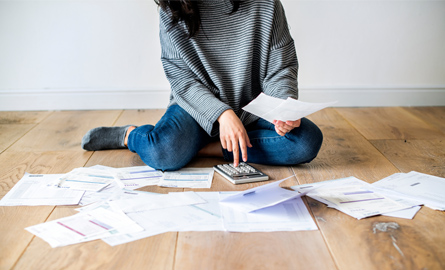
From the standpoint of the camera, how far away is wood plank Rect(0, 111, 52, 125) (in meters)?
2.07

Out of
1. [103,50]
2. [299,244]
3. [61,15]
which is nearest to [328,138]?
[299,244]

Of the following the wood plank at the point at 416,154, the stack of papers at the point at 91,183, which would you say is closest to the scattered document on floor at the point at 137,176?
the stack of papers at the point at 91,183

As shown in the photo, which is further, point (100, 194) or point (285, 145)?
point (285, 145)

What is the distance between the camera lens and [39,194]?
123 centimetres

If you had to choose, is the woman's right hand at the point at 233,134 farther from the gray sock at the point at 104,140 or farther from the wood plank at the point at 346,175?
the gray sock at the point at 104,140

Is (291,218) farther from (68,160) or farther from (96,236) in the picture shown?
(68,160)

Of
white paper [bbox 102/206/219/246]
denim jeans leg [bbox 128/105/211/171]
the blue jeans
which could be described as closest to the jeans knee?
the blue jeans

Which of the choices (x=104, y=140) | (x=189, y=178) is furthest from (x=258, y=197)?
(x=104, y=140)

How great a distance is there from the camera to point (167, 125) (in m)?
1.40

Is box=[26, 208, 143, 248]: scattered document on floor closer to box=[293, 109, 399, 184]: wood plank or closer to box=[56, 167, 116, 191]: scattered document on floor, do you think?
box=[56, 167, 116, 191]: scattered document on floor

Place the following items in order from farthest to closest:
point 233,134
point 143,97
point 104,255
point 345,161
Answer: point 143,97 < point 345,161 < point 233,134 < point 104,255

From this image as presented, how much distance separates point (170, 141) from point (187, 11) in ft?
1.36

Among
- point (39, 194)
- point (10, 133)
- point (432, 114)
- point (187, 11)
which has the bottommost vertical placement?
point (432, 114)

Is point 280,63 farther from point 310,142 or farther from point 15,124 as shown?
point 15,124
